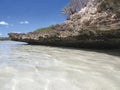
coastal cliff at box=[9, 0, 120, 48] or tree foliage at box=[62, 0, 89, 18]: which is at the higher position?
tree foliage at box=[62, 0, 89, 18]

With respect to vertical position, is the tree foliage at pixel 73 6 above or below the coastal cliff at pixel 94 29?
above

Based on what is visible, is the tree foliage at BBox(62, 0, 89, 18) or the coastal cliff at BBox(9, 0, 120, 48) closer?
the coastal cliff at BBox(9, 0, 120, 48)

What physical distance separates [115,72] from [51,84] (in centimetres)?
116

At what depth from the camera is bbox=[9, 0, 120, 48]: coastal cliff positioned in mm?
5953

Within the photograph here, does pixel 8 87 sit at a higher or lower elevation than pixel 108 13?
lower

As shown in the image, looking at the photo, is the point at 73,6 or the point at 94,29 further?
the point at 73,6

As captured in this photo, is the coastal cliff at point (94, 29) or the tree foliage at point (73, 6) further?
the tree foliage at point (73, 6)

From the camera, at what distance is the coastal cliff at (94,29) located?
595 cm

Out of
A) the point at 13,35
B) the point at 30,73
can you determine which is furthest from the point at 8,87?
the point at 13,35

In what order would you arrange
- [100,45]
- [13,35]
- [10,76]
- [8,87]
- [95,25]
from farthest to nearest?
[13,35] → [100,45] → [95,25] → [10,76] → [8,87]

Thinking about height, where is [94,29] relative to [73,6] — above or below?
below

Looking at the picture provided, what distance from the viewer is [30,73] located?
9.30 ft

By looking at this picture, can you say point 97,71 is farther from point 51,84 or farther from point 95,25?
point 95,25

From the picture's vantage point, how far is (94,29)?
249 inches
